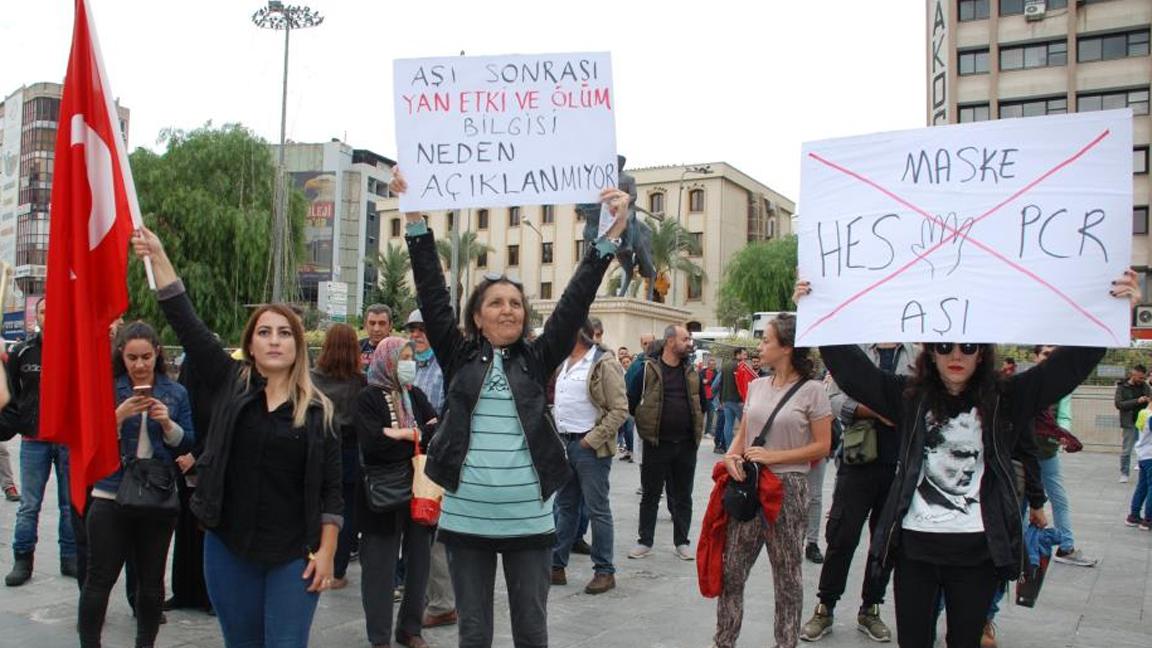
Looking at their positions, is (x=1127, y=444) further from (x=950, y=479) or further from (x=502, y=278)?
(x=502, y=278)

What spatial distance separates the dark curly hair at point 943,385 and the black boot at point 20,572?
6086 mm

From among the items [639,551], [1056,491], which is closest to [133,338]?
[639,551]

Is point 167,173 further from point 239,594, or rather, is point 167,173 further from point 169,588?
point 239,594

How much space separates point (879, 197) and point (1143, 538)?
7637 millimetres

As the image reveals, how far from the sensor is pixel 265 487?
3.46 meters

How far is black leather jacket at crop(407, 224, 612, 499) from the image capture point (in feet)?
11.4

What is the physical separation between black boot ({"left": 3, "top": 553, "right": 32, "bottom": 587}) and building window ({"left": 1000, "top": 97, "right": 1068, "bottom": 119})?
49220 millimetres

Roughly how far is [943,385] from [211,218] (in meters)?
38.5

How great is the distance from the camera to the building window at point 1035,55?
155ft

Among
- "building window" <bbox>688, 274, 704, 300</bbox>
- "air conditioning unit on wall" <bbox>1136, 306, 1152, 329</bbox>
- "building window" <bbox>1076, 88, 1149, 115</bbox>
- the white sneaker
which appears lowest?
the white sneaker

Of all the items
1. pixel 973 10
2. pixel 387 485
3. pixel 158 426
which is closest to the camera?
pixel 158 426

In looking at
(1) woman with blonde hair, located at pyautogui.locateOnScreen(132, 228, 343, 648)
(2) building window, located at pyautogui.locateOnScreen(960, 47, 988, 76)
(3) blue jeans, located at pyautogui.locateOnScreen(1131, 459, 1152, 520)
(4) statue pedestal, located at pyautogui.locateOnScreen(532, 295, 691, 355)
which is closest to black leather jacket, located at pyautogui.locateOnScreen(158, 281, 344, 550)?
(1) woman with blonde hair, located at pyautogui.locateOnScreen(132, 228, 343, 648)

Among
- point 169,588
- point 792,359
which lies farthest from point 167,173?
point 792,359

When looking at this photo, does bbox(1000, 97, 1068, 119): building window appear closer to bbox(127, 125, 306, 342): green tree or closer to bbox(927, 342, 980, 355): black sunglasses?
bbox(127, 125, 306, 342): green tree
